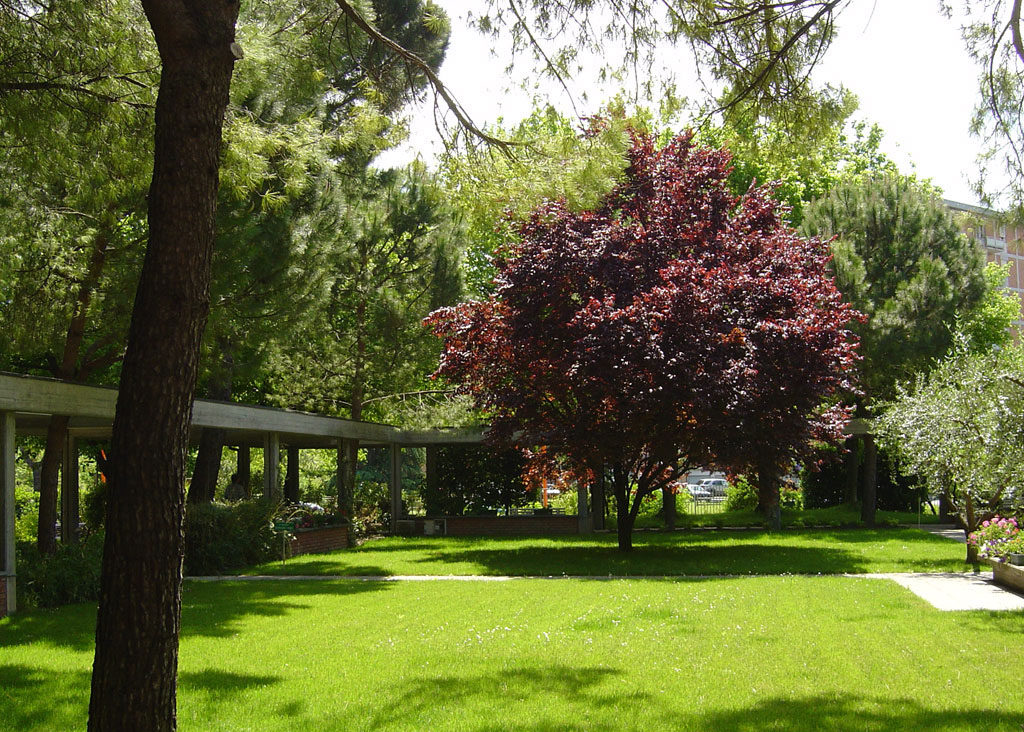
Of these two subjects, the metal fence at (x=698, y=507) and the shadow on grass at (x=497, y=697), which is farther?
the metal fence at (x=698, y=507)

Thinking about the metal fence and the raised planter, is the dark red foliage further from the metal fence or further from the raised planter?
the metal fence

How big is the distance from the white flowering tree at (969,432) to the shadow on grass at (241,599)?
815 cm

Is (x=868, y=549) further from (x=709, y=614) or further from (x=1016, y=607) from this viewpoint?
(x=709, y=614)

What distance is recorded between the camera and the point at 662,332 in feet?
54.4

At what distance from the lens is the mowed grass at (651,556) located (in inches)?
648

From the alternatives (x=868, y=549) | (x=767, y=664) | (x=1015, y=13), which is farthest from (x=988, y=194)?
(x=868, y=549)

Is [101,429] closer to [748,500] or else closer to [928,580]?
[928,580]

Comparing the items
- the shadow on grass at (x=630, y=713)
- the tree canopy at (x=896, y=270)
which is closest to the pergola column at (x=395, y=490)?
the tree canopy at (x=896, y=270)

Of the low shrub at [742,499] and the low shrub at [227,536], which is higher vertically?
the low shrub at [742,499]

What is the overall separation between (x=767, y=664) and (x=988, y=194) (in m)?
4.15

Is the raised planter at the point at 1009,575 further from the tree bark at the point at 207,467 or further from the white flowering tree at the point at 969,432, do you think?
the tree bark at the point at 207,467

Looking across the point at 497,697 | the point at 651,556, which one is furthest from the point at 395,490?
the point at 497,697

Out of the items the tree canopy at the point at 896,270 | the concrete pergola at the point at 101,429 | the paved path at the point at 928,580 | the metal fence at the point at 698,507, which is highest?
the tree canopy at the point at 896,270

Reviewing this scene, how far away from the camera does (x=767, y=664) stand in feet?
26.9
